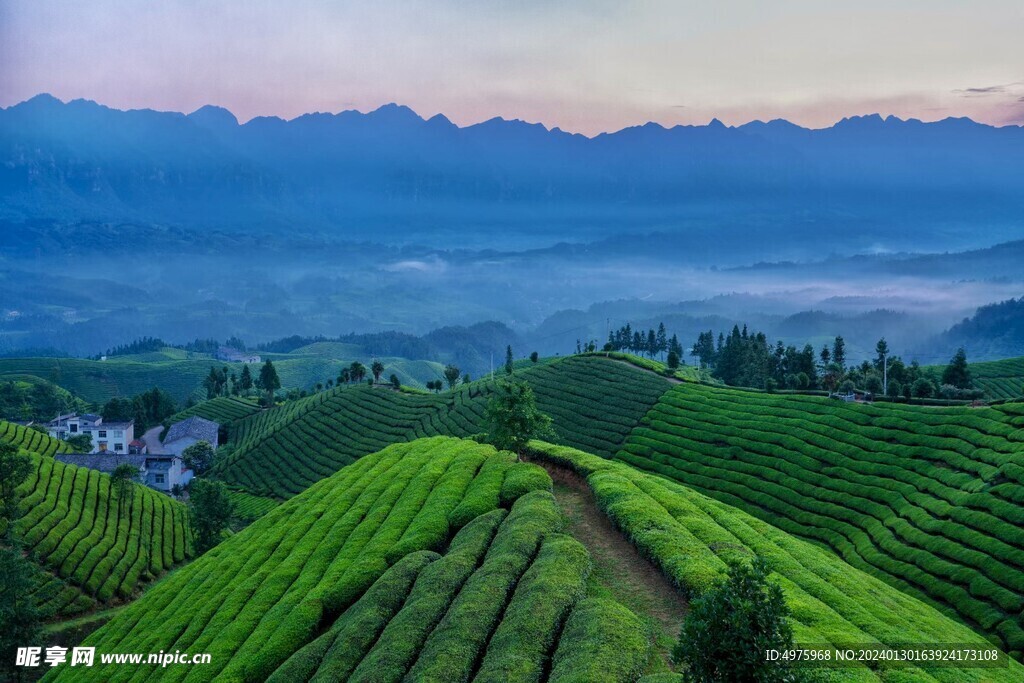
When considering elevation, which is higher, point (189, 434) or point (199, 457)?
point (189, 434)

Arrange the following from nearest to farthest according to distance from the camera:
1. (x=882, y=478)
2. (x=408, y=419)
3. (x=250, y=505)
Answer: (x=882, y=478), (x=250, y=505), (x=408, y=419)

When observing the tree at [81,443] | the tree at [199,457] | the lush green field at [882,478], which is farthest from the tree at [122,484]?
the lush green field at [882,478]

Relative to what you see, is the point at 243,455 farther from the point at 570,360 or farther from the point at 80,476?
the point at 570,360

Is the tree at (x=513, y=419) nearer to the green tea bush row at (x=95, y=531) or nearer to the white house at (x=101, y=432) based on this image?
the green tea bush row at (x=95, y=531)

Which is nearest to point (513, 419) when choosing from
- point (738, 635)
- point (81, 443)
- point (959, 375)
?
point (738, 635)

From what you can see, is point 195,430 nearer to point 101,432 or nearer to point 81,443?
point 101,432

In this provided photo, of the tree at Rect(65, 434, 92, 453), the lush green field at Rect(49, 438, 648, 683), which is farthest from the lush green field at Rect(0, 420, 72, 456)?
the lush green field at Rect(49, 438, 648, 683)
